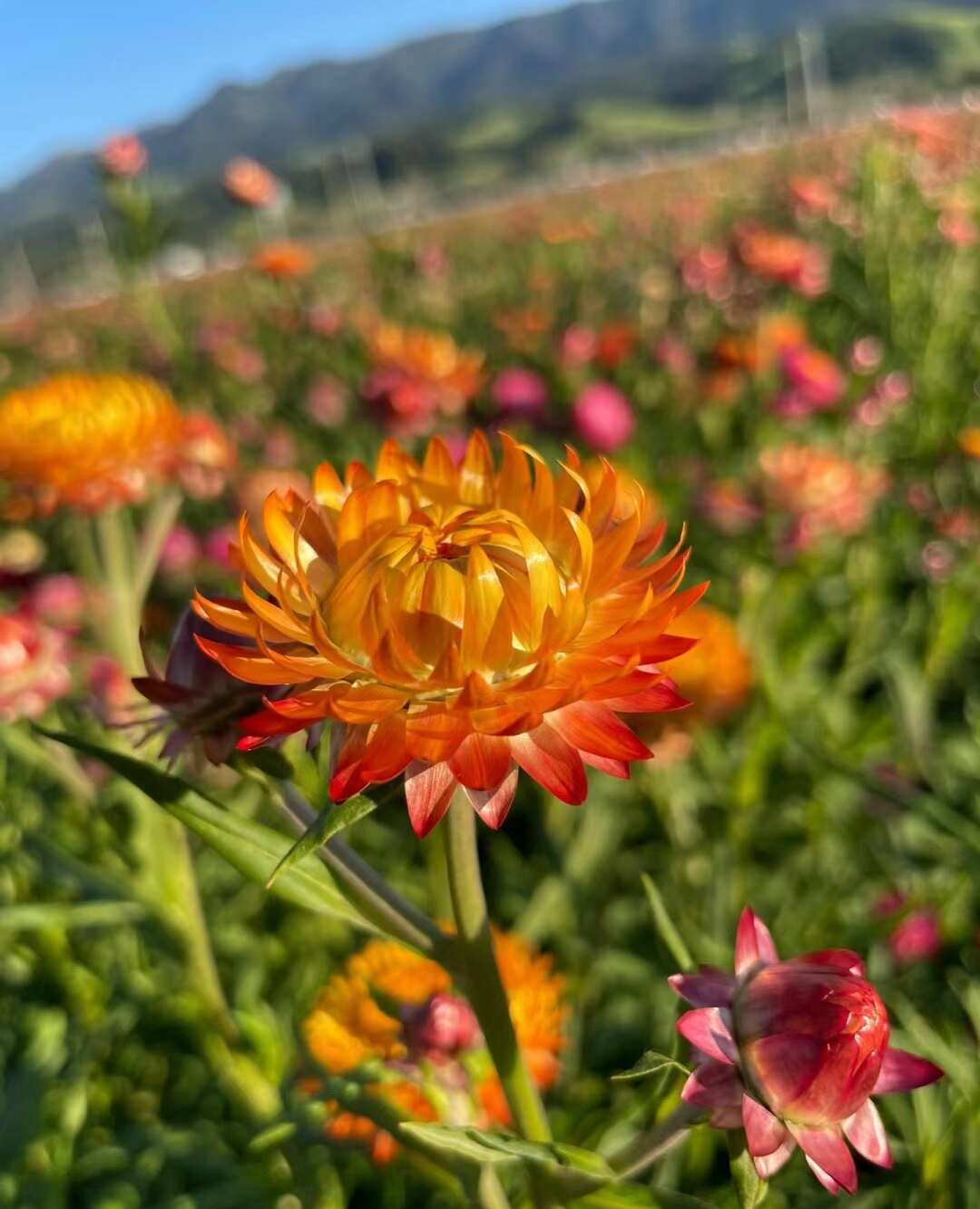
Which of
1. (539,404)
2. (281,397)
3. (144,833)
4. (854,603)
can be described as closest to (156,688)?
(144,833)

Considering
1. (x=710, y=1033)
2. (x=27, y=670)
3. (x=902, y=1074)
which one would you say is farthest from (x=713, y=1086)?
(x=27, y=670)

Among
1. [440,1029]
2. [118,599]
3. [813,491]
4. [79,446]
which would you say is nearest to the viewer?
[440,1029]

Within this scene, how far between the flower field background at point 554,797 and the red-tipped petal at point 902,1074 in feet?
0.42

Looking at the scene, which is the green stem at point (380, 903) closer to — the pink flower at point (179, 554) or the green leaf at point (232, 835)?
the green leaf at point (232, 835)

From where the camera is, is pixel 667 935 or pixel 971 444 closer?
pixel 667 935

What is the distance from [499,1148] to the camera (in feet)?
2.03

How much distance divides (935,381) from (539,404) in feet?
3.90

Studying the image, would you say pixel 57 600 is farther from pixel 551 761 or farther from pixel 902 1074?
pixel 902 1074

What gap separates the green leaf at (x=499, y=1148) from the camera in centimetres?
60

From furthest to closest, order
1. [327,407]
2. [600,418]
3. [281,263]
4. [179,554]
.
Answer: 1. [281,263]
2. [327,407]
3. [179,554]
4. [600,418]

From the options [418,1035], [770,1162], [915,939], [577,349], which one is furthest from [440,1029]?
[577,349]

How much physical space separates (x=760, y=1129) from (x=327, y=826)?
321mm

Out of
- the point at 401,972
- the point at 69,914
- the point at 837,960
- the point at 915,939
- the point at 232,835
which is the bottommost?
the point at 915,939

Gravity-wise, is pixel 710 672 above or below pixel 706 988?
below
